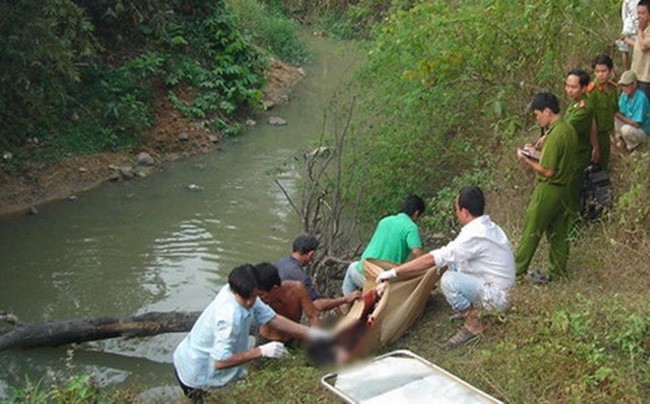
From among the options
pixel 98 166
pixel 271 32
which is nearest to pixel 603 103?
pixel 98 166

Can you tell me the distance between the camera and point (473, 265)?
5625 millimetres

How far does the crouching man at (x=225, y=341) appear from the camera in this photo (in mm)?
5074

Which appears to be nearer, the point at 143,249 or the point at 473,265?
the point at 473,265

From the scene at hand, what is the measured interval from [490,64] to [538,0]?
104 cm

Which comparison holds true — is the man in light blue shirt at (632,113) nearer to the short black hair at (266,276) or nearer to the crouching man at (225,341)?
the short black hair at (266,276)

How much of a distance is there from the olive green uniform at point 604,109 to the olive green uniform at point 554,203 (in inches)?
39.4

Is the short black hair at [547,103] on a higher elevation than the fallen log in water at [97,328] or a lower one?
higher

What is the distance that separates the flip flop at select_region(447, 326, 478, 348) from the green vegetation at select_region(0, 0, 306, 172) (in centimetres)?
773

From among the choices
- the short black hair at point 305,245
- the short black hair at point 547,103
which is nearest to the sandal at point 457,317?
the short black hair at point 305,245

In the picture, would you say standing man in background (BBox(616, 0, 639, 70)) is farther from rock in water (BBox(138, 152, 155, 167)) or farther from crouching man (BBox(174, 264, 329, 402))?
rock in water (BBox(138, 152, 155, 167))

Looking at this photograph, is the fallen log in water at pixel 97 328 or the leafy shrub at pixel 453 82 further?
the leafy shrub at pixel 453 82

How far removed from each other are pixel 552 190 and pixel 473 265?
1230 millimetres

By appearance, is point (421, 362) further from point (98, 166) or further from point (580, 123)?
point (98, 166)

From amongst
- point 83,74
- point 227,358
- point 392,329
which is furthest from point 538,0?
point 83,74
